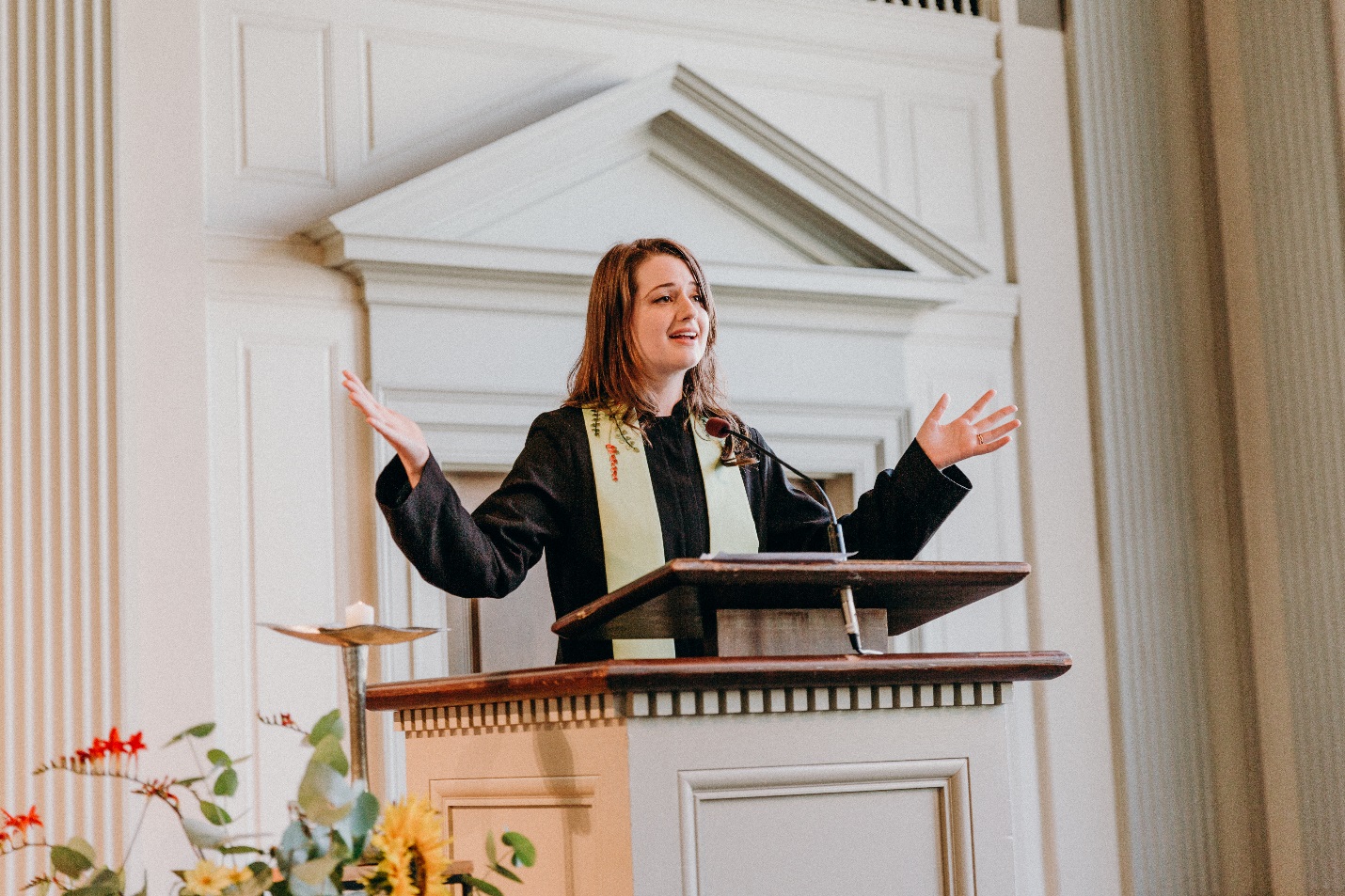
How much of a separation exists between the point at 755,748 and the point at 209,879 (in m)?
0.73

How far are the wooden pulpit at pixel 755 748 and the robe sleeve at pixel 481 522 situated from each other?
0.26m

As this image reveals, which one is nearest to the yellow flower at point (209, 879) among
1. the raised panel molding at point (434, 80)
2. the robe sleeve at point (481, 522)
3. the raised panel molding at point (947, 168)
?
the robe sleeve at point (481, 522)

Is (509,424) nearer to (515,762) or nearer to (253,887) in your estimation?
(515,762)

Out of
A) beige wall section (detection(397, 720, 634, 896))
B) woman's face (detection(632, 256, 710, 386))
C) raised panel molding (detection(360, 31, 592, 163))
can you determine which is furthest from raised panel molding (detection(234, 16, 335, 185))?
beige wall section (detection(397, 720, 634, 896))

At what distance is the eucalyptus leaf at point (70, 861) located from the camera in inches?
58.2

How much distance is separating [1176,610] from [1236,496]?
0.49m

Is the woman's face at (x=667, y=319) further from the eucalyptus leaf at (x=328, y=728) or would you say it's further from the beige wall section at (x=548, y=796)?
the eucalyptus leaf at (x=328, y=728)

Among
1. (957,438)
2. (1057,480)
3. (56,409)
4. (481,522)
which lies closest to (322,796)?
(481,522)

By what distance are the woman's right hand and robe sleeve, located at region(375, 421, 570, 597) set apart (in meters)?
0.02

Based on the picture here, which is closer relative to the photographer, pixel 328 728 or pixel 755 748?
pixel 328 728

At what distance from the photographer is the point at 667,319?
108 inches

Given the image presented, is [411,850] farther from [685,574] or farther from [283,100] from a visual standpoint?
[283,100]

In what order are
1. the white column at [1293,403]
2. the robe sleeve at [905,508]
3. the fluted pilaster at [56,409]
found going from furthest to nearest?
1. the white column at [1293,403]
2. the fluted pilaster at [56,409]
3. the robe sleeve at [905,508]

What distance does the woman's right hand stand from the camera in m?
2.29
